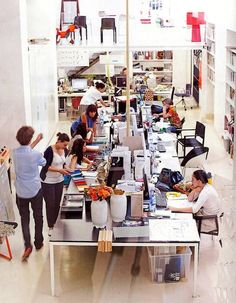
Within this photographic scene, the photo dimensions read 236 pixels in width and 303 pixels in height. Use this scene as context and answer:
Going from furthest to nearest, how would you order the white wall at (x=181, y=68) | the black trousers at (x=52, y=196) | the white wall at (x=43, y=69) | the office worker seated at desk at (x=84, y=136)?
1. the white wall at (x=181, y=68)
2. the white wall at (x=43, y=69)
3. the office worker seated at desk at (x=84, y=136)
4. the black trousers at (x=52, y=196)

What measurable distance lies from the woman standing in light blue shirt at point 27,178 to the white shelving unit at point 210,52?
8.14 m

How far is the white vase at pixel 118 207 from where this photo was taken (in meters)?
5.97

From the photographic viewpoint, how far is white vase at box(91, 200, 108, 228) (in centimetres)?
589

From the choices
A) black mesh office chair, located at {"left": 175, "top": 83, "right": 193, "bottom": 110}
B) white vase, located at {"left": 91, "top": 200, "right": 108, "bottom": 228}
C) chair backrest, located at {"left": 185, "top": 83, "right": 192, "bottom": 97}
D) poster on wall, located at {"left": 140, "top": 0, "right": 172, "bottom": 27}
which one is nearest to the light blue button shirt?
white vase, located at {"left": 91, "top": 200, "right": 108, "bottom": 228}

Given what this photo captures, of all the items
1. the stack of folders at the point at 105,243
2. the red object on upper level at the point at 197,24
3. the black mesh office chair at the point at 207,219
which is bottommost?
the black mesh office chair at the point at 207,219

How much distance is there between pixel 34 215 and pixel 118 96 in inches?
248

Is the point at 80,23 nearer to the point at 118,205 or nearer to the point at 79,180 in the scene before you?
the point at 79,180

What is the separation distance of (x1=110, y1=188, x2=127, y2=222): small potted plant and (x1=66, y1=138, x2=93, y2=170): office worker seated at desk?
61.0 inches

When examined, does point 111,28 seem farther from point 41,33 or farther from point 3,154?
point 3,154

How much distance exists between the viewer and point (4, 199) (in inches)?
292

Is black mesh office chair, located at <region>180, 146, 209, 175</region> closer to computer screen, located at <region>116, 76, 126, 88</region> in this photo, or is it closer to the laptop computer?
the laptop computer

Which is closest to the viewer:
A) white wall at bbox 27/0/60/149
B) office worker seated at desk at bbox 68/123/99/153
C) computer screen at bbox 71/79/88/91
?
office worker seated at desk at bbox 68/123/99/153

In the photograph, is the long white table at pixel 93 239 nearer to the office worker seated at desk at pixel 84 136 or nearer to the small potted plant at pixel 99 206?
the small potted plant at pixel 99 206

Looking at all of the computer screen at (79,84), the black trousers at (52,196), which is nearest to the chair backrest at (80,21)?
the computer screen at (79,84)
